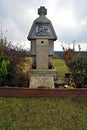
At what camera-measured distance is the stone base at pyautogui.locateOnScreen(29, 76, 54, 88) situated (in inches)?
486

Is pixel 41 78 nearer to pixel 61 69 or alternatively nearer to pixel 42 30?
pixel 42 30

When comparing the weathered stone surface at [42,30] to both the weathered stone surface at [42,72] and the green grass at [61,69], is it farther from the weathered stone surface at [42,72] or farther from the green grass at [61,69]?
the green grass at [61,69]

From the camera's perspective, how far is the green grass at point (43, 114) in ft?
27.5

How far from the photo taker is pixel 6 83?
41.9 feet

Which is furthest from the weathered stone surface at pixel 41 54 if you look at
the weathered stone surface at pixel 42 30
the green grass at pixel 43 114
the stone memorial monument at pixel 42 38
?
the green grass at pixel 43 114

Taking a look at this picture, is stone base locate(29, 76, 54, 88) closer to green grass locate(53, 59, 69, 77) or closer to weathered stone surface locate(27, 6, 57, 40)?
weathered stone surface locate(27, 6, 57, 40)

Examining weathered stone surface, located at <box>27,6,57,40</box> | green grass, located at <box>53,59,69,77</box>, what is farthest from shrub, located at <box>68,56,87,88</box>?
green grass, located at <box>53,59,69,77</box>

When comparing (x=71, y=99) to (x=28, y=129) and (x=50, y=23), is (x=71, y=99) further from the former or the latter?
(x=50, y=23)

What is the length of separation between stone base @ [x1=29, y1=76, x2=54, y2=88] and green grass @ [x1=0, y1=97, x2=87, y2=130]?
158 cm

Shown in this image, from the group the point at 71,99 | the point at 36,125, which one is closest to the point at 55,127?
the point at 36,125

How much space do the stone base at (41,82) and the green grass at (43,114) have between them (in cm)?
158

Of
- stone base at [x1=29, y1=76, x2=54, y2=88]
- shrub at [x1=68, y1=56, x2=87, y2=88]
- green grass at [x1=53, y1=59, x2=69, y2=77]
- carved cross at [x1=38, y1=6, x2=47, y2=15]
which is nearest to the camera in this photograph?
stone base at [x1=29, y1=76, x2=54, y2=88]

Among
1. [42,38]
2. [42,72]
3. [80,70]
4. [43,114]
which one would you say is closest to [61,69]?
[80,70]

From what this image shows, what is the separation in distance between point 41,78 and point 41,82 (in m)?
0.17
